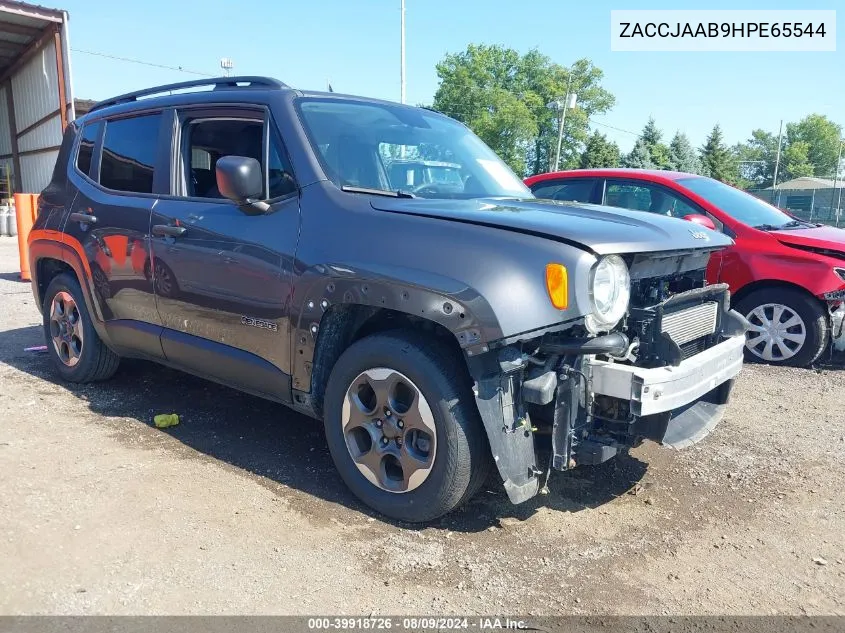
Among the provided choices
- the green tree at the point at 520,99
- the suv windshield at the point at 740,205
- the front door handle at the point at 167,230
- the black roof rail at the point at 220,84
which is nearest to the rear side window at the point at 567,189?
the suv windshield at the point at 740,205

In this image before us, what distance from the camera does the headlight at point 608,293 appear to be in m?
2.69

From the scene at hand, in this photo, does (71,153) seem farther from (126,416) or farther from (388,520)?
(388,520)

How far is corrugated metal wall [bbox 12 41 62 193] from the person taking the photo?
62.0ft

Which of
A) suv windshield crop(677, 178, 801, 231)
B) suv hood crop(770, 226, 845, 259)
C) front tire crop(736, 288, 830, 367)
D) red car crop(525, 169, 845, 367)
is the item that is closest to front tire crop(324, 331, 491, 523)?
red car crop(525, 169, 845, 367)

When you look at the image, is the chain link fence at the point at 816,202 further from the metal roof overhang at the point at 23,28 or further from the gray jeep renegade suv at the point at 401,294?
the gray jeep renegade suv at the point at 401,294

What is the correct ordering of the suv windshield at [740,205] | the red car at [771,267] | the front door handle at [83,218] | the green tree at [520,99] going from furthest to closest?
the green tree at [520,99]
the suv windshield at [740,205]
the red car at [771,267]
the front door handle at [83,218]

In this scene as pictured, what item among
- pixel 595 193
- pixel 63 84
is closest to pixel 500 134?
pixel 63 84

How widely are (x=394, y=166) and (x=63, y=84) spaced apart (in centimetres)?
1772

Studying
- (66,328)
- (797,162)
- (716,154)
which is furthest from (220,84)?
(797,162)

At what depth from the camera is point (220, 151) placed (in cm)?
396

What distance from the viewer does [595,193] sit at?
6.77 m

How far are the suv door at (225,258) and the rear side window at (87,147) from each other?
1122mm

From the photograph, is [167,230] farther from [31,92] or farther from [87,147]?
[31,92]

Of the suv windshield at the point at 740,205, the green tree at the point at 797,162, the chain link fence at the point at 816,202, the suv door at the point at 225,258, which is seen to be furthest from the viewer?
the green tree at the point at 797,162
